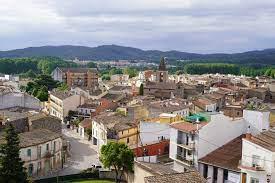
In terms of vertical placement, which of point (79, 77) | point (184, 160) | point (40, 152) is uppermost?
point (79, 77)

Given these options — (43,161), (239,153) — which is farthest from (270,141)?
(43,161)

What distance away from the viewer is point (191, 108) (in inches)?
3374

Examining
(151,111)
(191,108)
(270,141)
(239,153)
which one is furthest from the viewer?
(191,108)

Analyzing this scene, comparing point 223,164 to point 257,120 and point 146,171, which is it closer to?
point 146,171

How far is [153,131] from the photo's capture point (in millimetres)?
55000

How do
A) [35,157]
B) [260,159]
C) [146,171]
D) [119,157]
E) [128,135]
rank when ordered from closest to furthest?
1. [260,159]
2. [146,171]
3. [119,157]
4. [35,157]
5. [128,135]

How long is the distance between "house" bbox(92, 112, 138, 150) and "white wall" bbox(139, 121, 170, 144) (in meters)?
3.49

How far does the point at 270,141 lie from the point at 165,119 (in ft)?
77.7

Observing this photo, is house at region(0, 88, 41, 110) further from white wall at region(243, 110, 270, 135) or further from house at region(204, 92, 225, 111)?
white wall at region(243, 110, 270, 135)

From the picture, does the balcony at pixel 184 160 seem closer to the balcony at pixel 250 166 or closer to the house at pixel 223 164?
the house at pixel 223 164

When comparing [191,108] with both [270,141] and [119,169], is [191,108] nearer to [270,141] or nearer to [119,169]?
[119,169]

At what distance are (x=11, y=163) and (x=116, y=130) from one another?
2205 centimetres

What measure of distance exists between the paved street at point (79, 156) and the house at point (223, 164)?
17.3m

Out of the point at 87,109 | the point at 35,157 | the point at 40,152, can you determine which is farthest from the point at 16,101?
the point at 35,157
